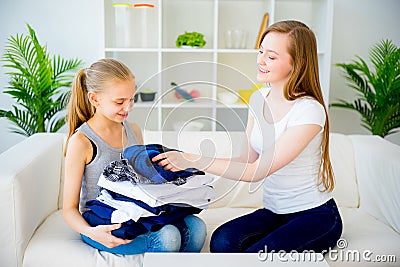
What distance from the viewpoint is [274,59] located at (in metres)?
1.78

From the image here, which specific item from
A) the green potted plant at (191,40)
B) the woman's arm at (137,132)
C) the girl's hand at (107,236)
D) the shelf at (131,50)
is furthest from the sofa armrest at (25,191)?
the green potted plant at (191,40)

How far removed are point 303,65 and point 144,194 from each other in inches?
25.2

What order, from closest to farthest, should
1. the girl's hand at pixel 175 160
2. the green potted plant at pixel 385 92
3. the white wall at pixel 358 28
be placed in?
the girl's hand at pixel 175 160 < the green potted plant at pixel 385 92 < the white wall at pixel 358 28

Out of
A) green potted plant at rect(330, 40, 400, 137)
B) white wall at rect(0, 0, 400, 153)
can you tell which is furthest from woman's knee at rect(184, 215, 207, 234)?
white wall at rect(0, 0, 400, 153)

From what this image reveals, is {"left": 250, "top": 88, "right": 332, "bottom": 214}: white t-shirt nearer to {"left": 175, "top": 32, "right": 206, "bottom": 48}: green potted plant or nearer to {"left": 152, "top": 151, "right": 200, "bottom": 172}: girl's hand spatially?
{"left": 152, "top": 151, "right": 200, "bottom": 172}: girl's hand

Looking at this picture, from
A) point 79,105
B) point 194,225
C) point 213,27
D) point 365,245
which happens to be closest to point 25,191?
point 79,105

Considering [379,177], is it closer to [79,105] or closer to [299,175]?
[299,175]

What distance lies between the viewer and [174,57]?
12.4ft

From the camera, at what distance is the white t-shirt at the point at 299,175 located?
1766 millimetres

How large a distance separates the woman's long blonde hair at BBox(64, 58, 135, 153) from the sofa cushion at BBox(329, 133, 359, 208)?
1010mm

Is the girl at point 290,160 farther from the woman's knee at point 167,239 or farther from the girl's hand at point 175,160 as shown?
the girl's hand at point 175,160

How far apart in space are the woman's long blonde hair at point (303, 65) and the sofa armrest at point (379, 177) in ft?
1.20

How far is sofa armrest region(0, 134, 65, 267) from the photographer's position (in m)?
1.80

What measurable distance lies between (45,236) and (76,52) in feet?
6.74
